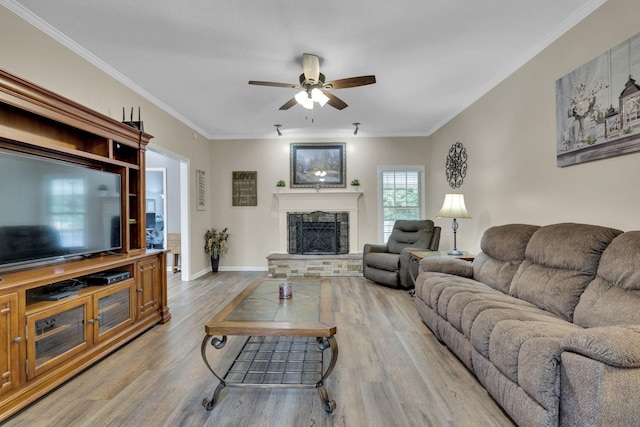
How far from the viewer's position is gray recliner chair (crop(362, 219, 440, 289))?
175 inches

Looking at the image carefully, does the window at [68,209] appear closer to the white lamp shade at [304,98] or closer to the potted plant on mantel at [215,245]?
the white lamp shade at [304,98]

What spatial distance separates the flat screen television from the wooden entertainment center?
0.08 m

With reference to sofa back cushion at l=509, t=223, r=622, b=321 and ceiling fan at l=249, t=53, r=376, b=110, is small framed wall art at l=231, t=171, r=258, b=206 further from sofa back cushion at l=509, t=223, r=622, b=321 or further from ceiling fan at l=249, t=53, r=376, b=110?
sofa back cushion at l=509, t=223, r=622, b=321

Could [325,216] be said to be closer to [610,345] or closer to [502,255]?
[502,255]

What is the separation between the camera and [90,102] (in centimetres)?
291

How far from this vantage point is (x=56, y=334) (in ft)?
6.61

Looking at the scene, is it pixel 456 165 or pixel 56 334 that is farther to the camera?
pixel 456 165

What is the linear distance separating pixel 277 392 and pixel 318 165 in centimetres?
442

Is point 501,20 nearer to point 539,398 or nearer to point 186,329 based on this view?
point 539,398

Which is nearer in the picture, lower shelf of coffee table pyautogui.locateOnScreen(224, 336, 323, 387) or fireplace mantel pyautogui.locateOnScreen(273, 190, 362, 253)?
lower shelf of coffee table pyautogui.locateOnScreen(224, 336, 323, 387)

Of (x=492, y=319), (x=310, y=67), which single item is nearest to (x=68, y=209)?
(x=310, y=67)

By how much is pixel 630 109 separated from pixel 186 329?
4023mm

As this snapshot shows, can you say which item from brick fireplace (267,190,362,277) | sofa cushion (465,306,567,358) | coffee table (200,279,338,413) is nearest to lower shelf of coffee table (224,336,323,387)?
coffee table (200,279,338,413)

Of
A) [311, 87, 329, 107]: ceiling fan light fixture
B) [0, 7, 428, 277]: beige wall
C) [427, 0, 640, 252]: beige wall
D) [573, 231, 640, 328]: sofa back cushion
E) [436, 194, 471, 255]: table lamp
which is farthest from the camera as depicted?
[0, 7, 428, 277]: beige wall
